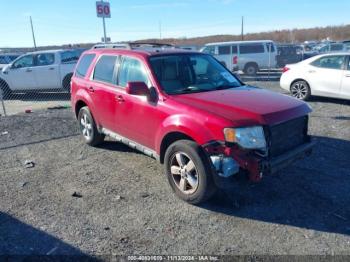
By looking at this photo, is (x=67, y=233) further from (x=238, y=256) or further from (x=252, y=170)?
(x=252, y=170)

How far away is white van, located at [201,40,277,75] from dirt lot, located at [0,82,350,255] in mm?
14918

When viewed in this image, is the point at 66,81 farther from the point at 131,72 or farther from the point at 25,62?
the point at 131,72

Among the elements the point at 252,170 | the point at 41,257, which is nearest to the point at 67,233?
the point at 41,257

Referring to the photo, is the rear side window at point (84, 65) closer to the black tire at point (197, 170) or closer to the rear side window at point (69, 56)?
the black tire at point (197, 170)

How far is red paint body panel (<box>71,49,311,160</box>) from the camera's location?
3.75 metres

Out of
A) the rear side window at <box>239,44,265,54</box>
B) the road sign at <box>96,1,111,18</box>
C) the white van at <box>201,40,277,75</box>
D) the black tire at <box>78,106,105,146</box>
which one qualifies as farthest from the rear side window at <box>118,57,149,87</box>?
the rear side window at <box>239,44,265,54</box>

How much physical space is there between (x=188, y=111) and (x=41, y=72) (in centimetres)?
1068

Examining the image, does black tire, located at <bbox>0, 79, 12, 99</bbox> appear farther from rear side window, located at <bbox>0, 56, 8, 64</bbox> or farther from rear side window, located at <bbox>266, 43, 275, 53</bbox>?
rear side window, located at <bbox>266, 43, 275, 53</bbox>

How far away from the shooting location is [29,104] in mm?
12266

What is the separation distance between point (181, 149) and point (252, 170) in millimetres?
916

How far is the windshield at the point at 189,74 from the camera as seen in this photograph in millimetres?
4664

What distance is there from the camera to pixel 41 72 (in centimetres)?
1295

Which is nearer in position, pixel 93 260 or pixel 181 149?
pixel 93 260

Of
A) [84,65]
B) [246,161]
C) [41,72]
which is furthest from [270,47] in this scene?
[246,161]
